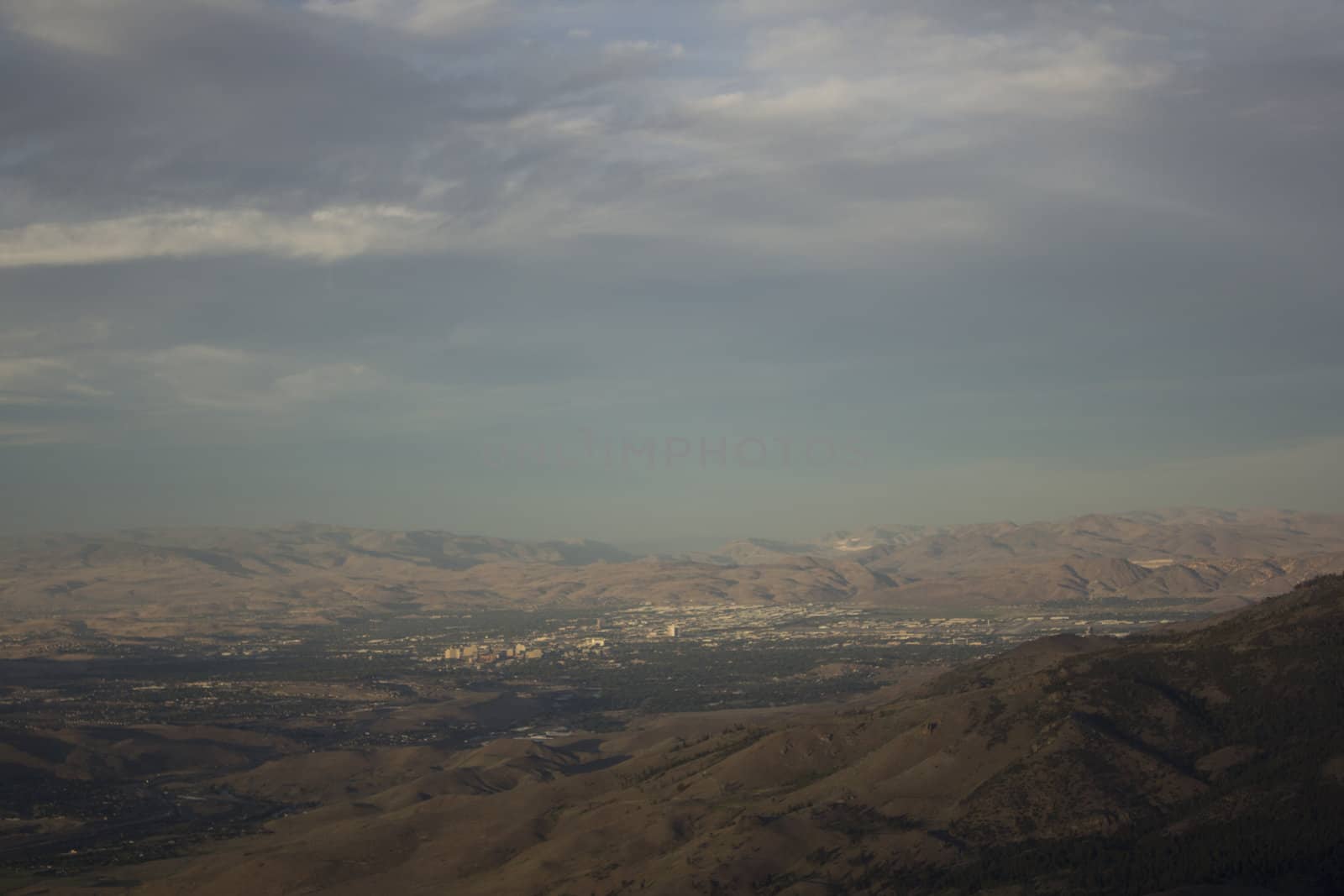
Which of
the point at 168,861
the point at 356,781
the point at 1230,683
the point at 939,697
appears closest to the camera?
the point at 1230,683

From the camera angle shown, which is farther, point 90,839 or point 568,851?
point 90,839

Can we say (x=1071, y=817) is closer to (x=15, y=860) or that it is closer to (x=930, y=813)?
(x=930, y=813)

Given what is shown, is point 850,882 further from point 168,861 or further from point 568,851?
point 168,861

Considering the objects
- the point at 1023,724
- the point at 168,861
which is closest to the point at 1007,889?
the point at 1023,724

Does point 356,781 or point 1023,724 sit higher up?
point 1023,724

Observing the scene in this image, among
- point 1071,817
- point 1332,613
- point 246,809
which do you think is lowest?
point 246,809

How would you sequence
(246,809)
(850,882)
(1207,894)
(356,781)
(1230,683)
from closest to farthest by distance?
1. (1207,894)
2. (850,882)
3. (1230,683)
4. (246,809)
5. (356,781)
